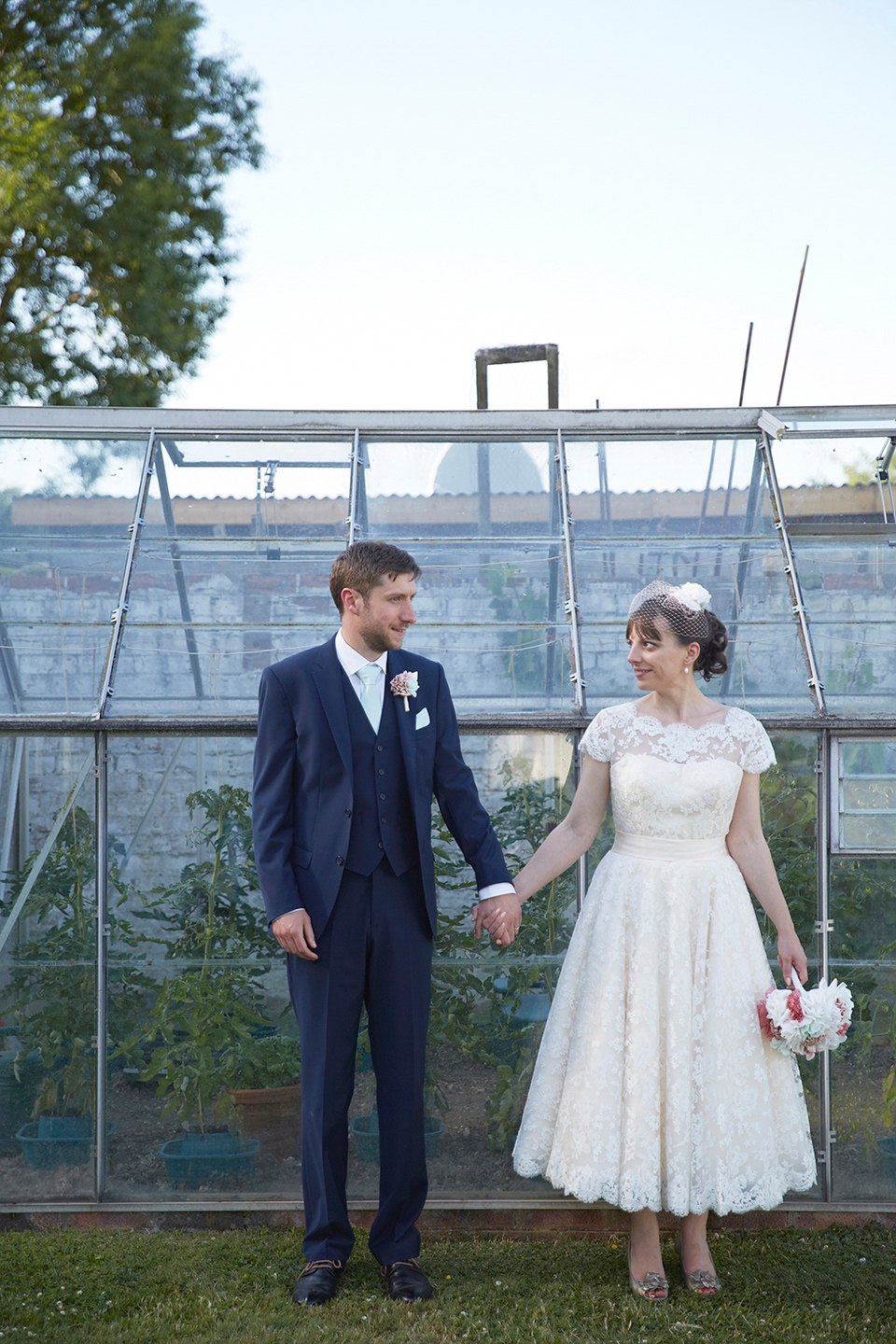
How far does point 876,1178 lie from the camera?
11.2ft

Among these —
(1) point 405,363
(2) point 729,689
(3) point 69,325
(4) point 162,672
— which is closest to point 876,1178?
(2) point 729,689

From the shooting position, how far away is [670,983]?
2.79 metres

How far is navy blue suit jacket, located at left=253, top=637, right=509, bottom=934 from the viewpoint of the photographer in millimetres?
2752

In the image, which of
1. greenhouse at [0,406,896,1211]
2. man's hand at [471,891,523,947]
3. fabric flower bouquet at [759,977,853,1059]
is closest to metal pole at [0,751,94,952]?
greenhouse at [0,406,896,1211]

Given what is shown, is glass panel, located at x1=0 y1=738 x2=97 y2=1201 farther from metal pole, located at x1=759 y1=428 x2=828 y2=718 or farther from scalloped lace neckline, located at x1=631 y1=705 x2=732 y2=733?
metal pole, located at x1=759 y1=428 x2=828 y2=718

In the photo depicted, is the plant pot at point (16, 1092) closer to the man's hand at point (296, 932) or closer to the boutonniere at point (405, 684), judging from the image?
the man's hand at point (296, 932)

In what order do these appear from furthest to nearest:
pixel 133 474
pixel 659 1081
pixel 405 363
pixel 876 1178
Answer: pixel 405 363 < pixel 133 474 < pixel 876 1178 < pixel 659 1081

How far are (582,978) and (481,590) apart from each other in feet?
5.20

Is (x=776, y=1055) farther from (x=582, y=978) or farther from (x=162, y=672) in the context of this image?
(x=162, y=672)

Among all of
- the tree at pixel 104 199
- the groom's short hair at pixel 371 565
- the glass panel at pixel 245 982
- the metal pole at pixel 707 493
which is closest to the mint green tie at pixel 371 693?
the groom's short hair at pixel 371 565

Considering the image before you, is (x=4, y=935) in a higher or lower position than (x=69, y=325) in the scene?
lower

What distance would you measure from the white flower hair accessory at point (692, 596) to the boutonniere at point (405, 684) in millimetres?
734

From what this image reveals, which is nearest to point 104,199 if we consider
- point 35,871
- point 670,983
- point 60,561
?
point 60,561

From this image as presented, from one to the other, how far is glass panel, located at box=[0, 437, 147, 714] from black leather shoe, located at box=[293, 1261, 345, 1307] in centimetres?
180
